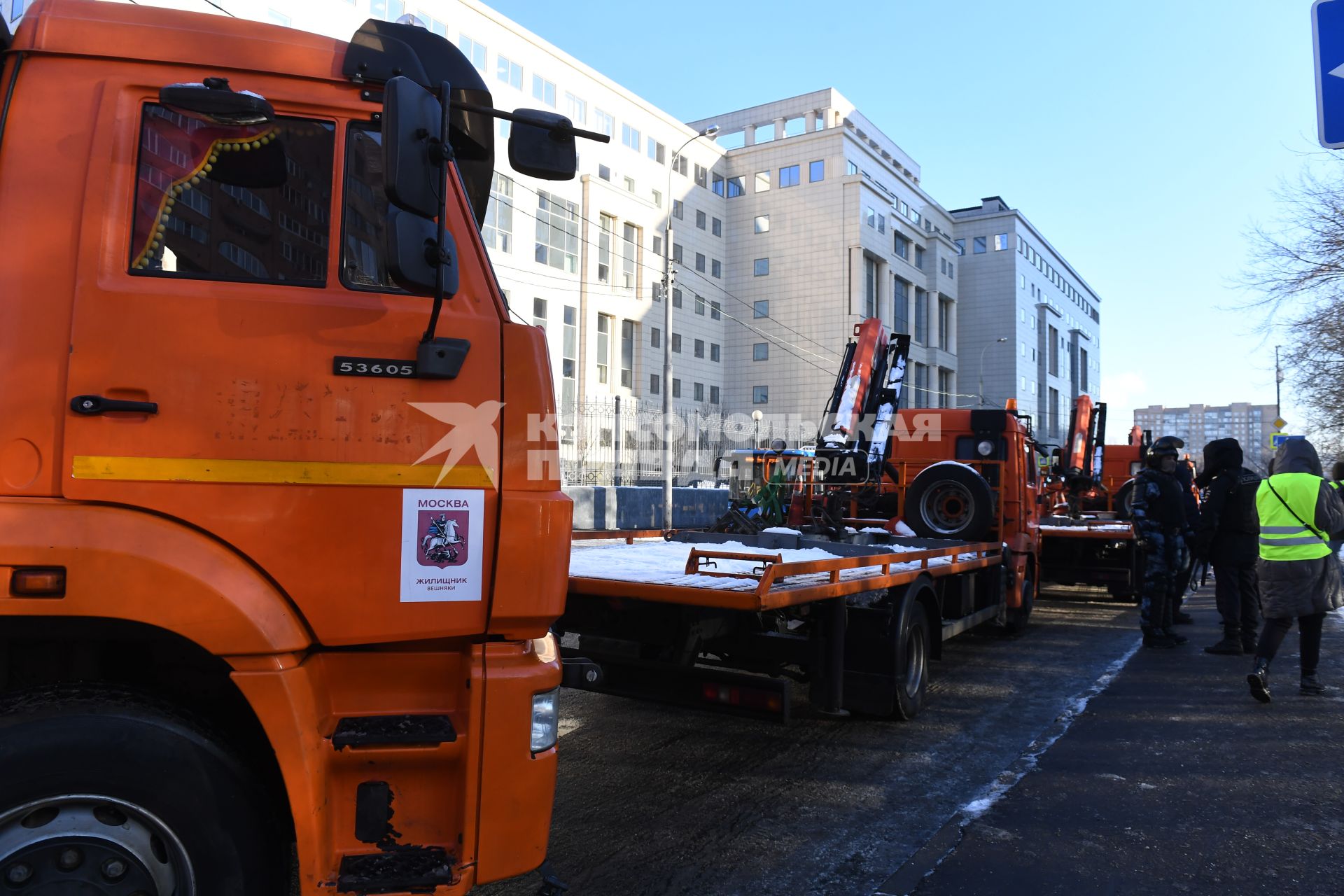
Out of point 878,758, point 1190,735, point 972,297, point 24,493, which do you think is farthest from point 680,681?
point 972,297

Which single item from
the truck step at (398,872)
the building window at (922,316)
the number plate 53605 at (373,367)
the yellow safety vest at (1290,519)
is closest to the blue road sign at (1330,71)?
the yellow safety vest at (1290,519)

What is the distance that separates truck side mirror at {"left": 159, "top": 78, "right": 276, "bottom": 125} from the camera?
250cm

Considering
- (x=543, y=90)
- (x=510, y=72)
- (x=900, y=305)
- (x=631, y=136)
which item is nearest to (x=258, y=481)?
(x=510, y=72)

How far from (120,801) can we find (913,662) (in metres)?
4.89

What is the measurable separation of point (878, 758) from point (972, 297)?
219ft

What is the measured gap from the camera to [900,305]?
55.3 m

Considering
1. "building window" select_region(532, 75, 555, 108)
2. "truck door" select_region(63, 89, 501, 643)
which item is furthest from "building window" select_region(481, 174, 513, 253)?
"truck door" select_region(63, 89, 501, 643)

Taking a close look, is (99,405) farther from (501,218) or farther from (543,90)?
(543,90)

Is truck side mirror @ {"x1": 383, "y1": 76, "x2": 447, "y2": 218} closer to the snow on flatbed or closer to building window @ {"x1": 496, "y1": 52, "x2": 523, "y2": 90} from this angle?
the snow on flatbed

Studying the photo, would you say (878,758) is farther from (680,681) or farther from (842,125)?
(842,125)

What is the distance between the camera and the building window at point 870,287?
49938 mm

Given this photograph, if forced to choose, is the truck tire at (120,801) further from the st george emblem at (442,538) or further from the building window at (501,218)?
the building window at (501,218)

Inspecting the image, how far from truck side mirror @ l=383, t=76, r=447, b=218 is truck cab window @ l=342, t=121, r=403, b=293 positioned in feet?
0.78

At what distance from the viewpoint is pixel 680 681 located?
465 centimetres
